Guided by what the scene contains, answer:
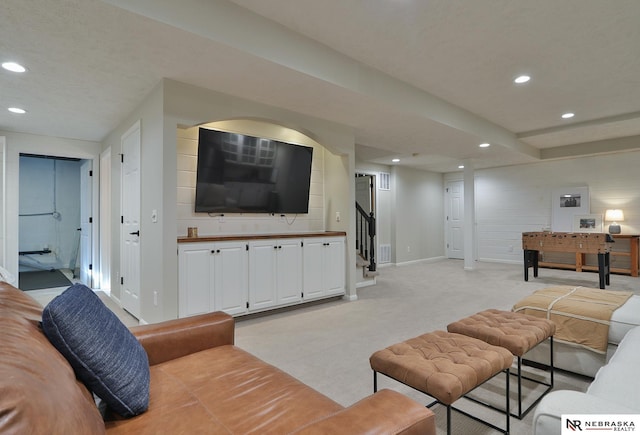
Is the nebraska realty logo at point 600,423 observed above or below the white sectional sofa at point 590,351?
above

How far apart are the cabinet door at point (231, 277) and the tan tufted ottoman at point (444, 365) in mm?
2167

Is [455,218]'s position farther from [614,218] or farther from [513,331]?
[513,331]

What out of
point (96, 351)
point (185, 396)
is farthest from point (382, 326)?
point (96, 351)

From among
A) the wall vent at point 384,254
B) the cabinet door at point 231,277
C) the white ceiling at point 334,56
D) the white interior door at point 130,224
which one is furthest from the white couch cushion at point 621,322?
the wall vent at point 384,254

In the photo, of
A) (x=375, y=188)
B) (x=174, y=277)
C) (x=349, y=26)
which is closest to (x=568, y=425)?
(x=349, y=26)

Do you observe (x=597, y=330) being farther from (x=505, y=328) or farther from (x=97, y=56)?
(x=97, y=56)

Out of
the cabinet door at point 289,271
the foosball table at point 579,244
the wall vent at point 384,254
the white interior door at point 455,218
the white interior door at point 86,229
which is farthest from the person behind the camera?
the white interior door at point 455,218

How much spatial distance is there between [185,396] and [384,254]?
23.1 feet

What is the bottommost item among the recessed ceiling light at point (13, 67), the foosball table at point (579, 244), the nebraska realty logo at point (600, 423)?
the nebraska realty logo at point (600, 423)

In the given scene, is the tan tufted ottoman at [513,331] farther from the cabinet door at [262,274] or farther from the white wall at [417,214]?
the white wall at [417,214]

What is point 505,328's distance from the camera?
2035mm

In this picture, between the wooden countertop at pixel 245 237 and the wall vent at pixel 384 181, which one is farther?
the wall vent at pixel 384 181

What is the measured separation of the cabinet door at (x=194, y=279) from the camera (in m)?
3.18

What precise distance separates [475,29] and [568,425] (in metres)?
2.86
